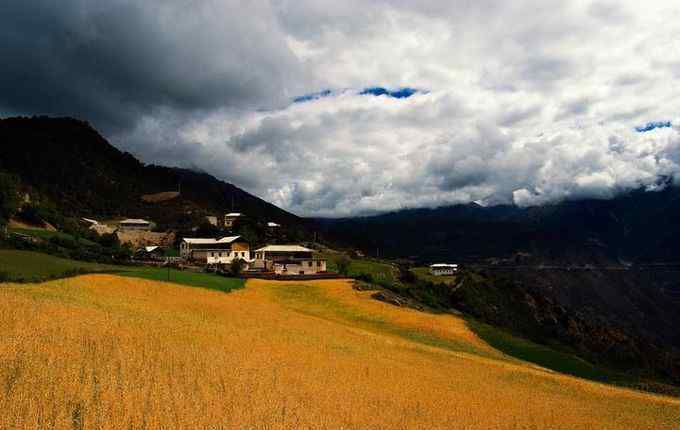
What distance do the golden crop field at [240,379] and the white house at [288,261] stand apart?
52.3 meters

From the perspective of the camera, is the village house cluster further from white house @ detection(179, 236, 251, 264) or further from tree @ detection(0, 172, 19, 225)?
tree @ detection(0, 172, 19, 225)

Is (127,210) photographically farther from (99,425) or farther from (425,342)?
(99,425)

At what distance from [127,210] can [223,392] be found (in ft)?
587

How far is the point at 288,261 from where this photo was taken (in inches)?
3743

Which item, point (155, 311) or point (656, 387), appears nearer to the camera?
point (155, 311)

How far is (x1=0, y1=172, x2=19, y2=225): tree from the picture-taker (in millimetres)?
103625

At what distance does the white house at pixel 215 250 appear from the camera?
4144 inches

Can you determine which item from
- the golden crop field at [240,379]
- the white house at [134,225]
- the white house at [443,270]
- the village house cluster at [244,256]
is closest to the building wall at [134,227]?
the white house at [134,225]

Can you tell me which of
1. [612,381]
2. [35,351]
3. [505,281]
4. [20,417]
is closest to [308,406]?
[20,417]

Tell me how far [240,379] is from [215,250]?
296 ft

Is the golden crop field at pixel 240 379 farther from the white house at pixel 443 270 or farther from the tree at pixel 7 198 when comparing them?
the white house at pixel 443 270

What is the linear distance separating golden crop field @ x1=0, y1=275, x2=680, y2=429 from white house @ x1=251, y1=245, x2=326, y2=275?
52.3 metres

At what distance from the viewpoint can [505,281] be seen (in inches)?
5290

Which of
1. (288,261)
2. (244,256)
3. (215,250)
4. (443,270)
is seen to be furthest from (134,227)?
(443,270)
